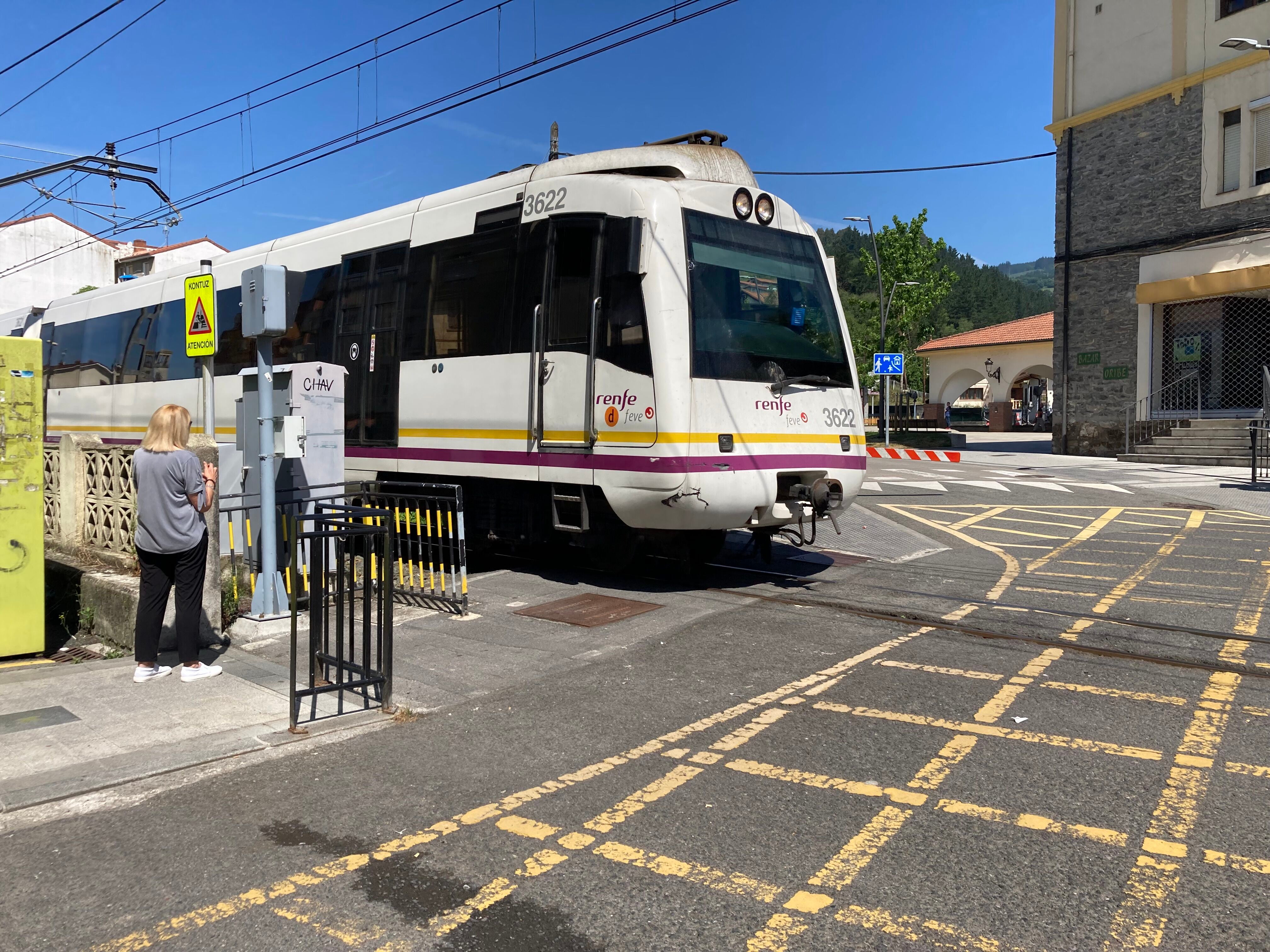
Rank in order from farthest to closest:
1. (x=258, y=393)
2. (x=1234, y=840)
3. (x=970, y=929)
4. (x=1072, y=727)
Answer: (x=258, y=393) → (x=1072, y=727) → (x=1234, y=840) → (x=970, y=929)

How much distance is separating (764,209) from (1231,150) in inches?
831

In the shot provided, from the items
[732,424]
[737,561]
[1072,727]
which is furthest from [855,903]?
[737,561]

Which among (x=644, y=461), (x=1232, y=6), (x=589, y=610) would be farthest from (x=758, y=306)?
(x=1232, y=6)

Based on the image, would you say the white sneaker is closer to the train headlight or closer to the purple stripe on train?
Answer: the purple stripe on train

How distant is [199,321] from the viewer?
855 centimetres

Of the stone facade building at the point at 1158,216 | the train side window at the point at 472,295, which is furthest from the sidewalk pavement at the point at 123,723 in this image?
the stone facade building at the point at 1158,216

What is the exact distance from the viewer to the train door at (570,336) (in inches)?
309

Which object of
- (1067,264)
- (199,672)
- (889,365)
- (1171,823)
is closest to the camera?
(1171,823)

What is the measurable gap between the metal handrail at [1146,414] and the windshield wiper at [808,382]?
66.3 feet

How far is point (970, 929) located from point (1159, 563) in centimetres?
779

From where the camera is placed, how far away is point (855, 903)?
120 inches

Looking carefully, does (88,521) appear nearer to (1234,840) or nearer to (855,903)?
(855,903)

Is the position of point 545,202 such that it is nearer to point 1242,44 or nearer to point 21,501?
point 21,501

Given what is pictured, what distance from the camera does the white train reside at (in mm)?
7555
